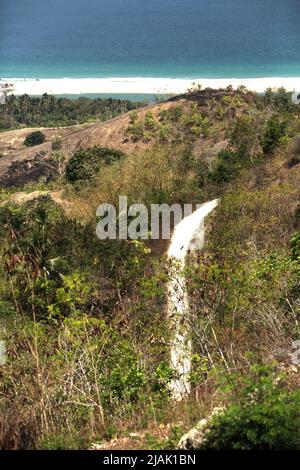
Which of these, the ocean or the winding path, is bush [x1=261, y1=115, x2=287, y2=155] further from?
the ocean

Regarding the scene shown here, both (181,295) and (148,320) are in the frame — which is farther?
(148,320)

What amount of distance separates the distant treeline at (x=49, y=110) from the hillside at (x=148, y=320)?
70317 mm

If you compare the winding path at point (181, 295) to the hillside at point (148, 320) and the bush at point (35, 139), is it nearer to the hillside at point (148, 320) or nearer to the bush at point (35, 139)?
the hillside at point (148, 320)

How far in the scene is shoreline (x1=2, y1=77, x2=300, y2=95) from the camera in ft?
338

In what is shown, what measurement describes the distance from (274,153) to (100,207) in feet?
37.2

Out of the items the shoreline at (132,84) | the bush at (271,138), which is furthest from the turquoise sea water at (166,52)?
the bush at (271,138)

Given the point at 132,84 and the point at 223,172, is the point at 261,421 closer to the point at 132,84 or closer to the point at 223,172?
the point at 223,172

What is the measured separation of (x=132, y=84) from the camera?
11600 cm

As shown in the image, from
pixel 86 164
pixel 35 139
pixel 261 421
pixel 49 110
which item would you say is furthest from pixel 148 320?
pixel 49 110

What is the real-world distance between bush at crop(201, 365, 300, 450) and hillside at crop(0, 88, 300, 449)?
0.6 inches

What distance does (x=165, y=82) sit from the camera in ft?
372

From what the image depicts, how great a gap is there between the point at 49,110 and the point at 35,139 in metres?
26.4

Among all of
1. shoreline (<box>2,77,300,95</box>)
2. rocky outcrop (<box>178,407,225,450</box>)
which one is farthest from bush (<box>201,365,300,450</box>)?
shoreline (<box>2,77,300,95</box>)
